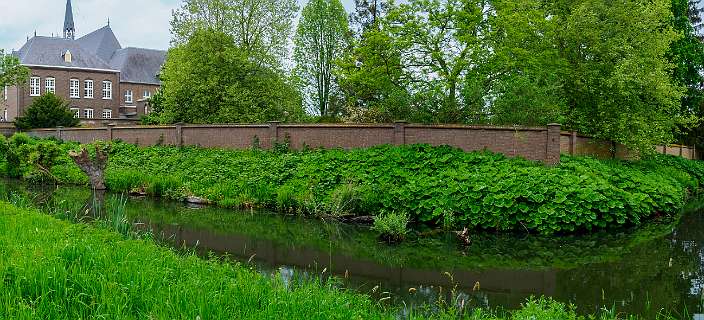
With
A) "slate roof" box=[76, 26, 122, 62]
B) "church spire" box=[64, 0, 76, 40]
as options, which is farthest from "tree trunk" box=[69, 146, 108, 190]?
"church spire" box=[64, 0, 76, 40]

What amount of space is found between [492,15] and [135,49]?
4538 centimetres

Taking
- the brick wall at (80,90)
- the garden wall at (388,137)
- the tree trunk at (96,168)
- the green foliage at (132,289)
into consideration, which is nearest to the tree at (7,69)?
the garden wall at (388,137)

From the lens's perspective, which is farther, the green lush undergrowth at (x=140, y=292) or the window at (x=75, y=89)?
the window at (x=75, y=89)

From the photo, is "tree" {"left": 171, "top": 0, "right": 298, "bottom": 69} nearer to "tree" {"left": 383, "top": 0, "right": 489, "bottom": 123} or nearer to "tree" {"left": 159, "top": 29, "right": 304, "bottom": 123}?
"tree" {"left": 159, "top": 29, "right": 304, "bottom": 123}

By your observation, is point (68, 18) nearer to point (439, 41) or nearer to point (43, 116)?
point (43, 116)

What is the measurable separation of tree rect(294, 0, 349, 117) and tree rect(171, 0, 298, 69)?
5.72ft

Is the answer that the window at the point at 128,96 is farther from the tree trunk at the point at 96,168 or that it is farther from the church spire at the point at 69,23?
the tree trunk at the point at 96,168

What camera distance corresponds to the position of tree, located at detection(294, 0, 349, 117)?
3162 cm

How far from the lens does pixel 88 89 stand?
168ft

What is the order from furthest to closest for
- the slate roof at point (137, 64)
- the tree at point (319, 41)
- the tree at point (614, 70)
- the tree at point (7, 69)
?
the slate roof at point (137, 64) → the tree at point (319, 41) → the tree at point (7, 69) → the tree at point (614, 70)

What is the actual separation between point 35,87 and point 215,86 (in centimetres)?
3037

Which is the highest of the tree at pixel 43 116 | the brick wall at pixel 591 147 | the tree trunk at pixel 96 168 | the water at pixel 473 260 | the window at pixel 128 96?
the window at pixel 128 96

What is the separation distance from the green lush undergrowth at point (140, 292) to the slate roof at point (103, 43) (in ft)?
178

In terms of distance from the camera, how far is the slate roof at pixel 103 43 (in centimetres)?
5572
